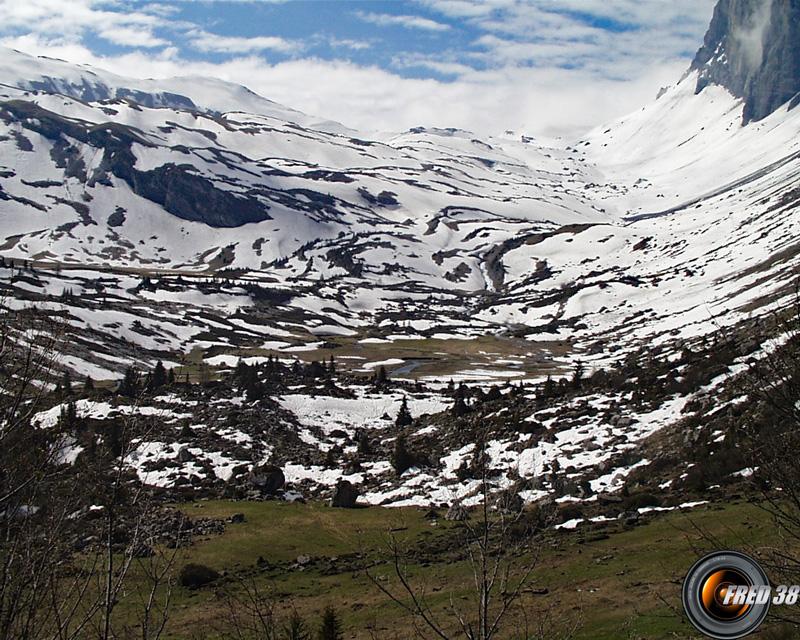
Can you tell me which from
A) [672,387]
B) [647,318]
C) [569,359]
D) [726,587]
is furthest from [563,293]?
[726,587]

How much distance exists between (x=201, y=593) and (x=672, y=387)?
3237 centimetres

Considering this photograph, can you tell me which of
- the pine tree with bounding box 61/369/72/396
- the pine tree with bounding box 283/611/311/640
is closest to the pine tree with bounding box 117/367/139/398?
the pine tree with bounding box 61/369/72/396

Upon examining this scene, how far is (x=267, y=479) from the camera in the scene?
139ft

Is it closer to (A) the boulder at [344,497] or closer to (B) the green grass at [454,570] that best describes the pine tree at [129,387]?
(A) the boulder at [344,497]

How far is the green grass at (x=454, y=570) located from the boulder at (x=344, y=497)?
13.2ft

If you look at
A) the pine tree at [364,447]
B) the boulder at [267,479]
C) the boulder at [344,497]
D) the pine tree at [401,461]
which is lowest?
the boulder at [344,497]

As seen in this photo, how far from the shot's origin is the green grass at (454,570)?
1830cm

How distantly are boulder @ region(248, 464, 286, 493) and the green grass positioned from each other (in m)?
6.96

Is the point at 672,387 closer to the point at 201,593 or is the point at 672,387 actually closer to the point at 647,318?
the point at 201,593

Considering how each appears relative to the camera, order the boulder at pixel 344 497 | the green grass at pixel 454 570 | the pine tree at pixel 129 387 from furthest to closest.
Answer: the pine tree at pixel 129 387, the boulder at pixel 344 497, the green grass at pixel 454 570

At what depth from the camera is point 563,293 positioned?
619 feet

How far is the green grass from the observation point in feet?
60.0

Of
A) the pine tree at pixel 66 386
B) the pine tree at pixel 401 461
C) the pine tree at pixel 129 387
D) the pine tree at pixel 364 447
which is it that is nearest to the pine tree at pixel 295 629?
the pine tree at pixel 66 386

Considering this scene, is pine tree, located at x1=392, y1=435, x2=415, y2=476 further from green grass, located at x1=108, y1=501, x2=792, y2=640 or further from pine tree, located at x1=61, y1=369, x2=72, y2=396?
pine tree, located at x1=61, y1=369, x2=72, y2=396
